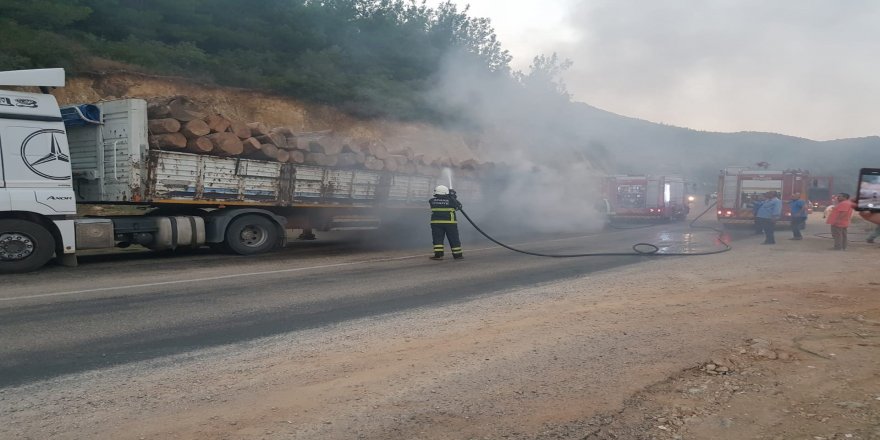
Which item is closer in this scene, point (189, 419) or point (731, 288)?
point (189, 419)

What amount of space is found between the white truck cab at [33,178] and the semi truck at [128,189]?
1 centimetres

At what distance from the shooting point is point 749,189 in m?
21.2

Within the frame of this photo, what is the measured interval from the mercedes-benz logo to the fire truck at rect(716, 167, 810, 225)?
1980 cm

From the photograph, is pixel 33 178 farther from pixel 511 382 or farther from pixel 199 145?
pixel 511 382

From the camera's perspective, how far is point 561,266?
34.3ft

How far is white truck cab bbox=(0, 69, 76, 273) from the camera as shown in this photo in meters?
8.87

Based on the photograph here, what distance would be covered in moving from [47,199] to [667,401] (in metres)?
9.25

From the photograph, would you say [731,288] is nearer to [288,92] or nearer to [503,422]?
[503,422]

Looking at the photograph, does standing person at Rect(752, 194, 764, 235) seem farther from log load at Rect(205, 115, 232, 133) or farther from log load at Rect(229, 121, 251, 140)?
log load at Rect(205, 115, 232, 133)

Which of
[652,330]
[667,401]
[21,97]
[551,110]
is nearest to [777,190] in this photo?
[551,110]

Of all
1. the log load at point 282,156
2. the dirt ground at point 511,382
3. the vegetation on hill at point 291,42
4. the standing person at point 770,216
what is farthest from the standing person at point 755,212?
the log load at point 282,156

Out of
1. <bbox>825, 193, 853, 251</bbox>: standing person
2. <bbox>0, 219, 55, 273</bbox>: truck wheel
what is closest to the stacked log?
<bbox>0, 219, 55, 273</bbox>: truck wheel

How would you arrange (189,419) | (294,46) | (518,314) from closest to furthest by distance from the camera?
(189,419)
(518,314)
(294,46)

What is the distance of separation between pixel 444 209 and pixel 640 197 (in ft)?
53.5
